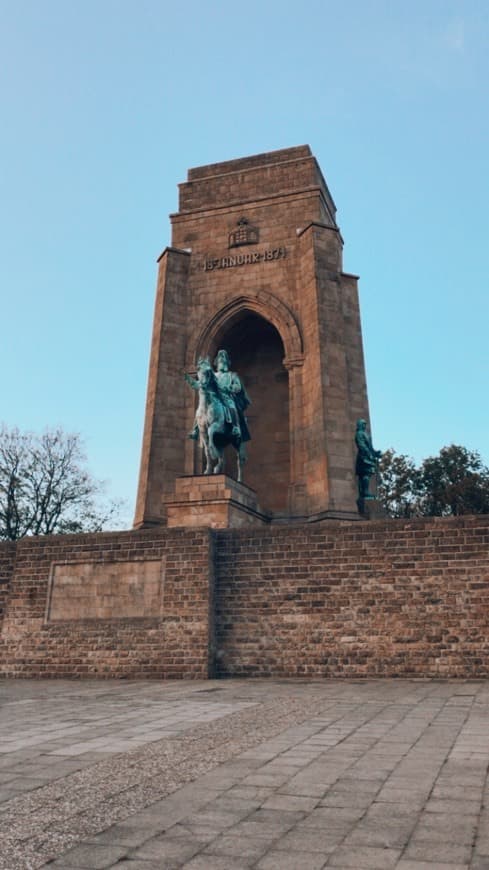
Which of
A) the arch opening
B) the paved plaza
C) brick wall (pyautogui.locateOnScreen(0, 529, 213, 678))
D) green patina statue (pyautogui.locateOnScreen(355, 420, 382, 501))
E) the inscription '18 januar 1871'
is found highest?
the inscription '18 januar 1871'

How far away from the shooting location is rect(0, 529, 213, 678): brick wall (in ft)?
38.1

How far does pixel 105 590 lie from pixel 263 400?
9.92 metres

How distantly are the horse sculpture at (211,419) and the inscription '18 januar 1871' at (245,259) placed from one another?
5.76 metres

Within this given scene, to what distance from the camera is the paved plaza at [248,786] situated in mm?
3057

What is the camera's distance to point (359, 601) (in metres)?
11.4

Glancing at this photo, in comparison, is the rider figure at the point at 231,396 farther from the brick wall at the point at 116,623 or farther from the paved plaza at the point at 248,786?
the paved plaza at the point at 248,786

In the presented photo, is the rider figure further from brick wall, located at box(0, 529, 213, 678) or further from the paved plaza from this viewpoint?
the paved plaza

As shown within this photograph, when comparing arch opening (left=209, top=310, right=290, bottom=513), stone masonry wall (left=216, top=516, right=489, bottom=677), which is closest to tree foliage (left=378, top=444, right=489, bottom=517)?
arch opening (left=209, top=310, right=290, bottom=513)

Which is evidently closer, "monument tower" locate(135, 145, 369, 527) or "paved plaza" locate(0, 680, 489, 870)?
"paved plaza" locate(0, 680, 489, 870)

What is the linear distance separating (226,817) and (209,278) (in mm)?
18049

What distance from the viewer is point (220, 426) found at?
15477 mm

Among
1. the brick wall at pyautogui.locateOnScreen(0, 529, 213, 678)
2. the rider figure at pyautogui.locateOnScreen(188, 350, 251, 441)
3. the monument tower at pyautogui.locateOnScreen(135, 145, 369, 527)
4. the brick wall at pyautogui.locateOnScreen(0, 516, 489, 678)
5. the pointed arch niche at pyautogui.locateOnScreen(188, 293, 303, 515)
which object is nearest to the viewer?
the brick wall at pyautogui.locateOnScreen(0, 516, 489, 678)

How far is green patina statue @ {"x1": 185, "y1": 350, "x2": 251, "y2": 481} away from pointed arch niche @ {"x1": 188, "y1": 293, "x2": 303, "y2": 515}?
108 inches

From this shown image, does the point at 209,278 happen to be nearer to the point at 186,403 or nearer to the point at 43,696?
the point at 186,403
